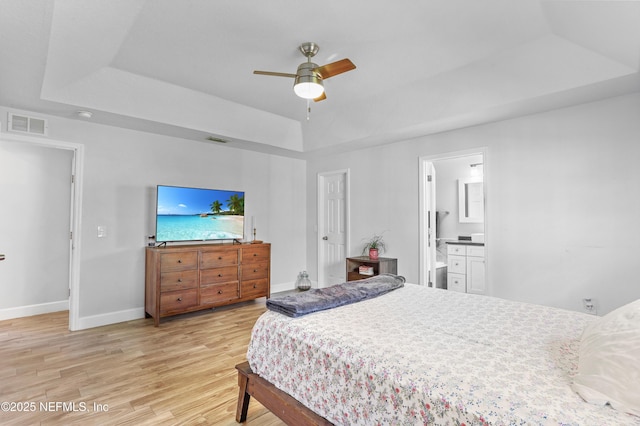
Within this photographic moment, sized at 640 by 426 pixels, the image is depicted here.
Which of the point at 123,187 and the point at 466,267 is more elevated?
the point at 123,187

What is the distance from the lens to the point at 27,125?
3449mm

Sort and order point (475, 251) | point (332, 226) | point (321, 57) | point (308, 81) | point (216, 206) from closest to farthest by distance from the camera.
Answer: point (308, 81)
point (321, 57)
point (216, 206)
point (475, 251)
point (332, 226)

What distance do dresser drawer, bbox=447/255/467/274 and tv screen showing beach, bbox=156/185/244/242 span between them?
317 cm

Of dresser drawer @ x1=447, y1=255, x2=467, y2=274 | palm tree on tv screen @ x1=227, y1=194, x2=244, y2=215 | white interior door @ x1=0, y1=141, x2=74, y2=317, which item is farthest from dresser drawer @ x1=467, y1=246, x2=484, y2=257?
white interior door @ x1=0, y1=141, x2=74, y2=317

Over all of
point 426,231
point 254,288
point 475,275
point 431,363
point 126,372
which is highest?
point 426,231

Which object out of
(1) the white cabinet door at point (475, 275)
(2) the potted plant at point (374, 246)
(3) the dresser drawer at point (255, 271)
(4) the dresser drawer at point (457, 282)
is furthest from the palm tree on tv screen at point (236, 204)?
(1) the white cabinet door at point (475, 275)

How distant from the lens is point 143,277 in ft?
13.7

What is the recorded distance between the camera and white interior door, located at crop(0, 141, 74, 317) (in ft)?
13.4

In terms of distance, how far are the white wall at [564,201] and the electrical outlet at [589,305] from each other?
41 millimetres

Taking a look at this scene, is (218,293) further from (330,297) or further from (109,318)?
(330,297)

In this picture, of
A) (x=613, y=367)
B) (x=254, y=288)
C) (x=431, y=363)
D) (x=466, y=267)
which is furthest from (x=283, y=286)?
(x=613, y=367)

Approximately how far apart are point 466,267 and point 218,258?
353 cm

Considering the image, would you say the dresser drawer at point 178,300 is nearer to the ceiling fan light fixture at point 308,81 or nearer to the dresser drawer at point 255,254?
the dresser drawer at point 255,254

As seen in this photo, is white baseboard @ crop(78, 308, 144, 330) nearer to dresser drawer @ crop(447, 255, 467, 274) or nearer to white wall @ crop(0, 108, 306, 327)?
white wall @ crop(0, 108, 306, 327)
